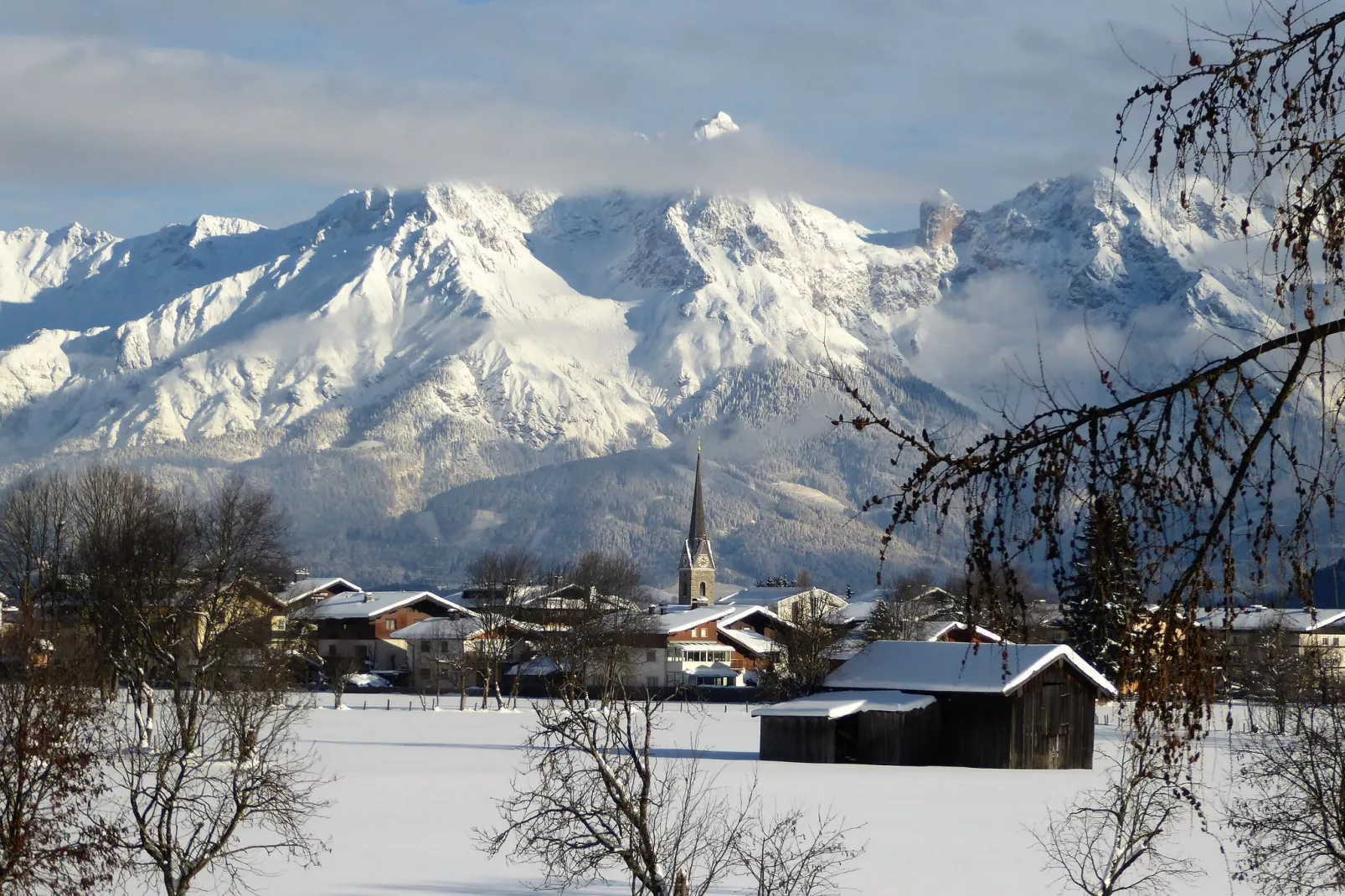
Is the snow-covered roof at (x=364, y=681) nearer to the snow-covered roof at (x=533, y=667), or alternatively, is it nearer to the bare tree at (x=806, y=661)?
the snow-covered roof at (x=533, y=667)

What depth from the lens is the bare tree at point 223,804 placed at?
2109cm

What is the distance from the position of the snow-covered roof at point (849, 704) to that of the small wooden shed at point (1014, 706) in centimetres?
49

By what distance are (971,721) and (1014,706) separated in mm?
1717

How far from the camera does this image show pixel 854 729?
59406 millimetres

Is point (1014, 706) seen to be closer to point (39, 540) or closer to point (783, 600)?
point (39, 540)

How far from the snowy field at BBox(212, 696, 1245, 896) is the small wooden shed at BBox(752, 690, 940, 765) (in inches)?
54.4

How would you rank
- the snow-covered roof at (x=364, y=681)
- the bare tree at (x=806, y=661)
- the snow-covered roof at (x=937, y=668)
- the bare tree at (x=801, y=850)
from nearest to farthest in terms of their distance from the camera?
1. the bare tree at (x=801, y=850)
2. the snow-covered roof at (x=937, y=668)
3. the bare tree at (x=806, y=661)
4. the snow-covered roof at (x=364, y=681)

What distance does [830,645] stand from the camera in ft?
241

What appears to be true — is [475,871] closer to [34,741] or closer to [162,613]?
[34,741]

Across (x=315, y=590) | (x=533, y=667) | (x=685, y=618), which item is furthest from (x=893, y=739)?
(x=315, y=590)

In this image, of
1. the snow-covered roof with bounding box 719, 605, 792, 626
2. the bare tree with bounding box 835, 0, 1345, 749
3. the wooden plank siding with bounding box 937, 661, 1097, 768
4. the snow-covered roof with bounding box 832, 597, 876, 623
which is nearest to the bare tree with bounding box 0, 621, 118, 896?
the bare tree with bounding box 835, 0, 1345, 749

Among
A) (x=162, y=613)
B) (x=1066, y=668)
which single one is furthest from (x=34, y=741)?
(x=1066, y=668)

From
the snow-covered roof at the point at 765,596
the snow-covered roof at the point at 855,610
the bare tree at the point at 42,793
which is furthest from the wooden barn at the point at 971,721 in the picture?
the snow-covered roof at the point at 765,596

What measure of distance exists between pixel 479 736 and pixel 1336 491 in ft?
207
